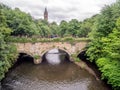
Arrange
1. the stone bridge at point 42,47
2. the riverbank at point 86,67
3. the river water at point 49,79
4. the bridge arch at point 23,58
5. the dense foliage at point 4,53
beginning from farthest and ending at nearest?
the bridge arch at point 23,58
the stone bridge at point 42,47
the riverbank at point 86,67
the river water at point 49,79
the dense foliage at point 4,53

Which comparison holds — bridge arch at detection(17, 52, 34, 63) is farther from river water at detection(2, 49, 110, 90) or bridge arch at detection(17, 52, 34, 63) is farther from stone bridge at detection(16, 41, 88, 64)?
river water at detection(2, 49, 110, 90)

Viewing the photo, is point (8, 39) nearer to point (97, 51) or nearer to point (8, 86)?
point (8, 86)

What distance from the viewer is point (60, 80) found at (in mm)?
27641

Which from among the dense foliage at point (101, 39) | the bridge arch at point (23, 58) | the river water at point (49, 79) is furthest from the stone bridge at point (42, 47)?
the bridge arch at point (23, 58)

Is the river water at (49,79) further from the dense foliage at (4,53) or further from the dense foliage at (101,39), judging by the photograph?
the dense foliage at (4,53)

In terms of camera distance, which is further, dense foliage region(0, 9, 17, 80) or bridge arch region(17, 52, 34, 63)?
bridge arch region(17, 52, 34, 63)

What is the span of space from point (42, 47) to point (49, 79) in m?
10.6

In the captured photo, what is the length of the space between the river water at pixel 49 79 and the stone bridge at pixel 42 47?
271 cm

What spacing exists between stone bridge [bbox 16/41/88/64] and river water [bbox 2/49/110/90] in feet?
8.88

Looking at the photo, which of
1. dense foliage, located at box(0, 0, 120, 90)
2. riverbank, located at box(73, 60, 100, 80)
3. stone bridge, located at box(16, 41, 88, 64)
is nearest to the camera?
dense foliage, located at box(0, 0, 120, 90)

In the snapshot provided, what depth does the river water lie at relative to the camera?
→ 80.0 feet

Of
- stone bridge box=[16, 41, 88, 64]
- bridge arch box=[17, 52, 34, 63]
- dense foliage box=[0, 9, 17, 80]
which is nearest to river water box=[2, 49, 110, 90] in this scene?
dense foliage box=[0, 9, 17, 80]

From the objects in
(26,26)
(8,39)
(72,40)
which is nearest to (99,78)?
(72,40)

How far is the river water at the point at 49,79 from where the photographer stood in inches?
960
